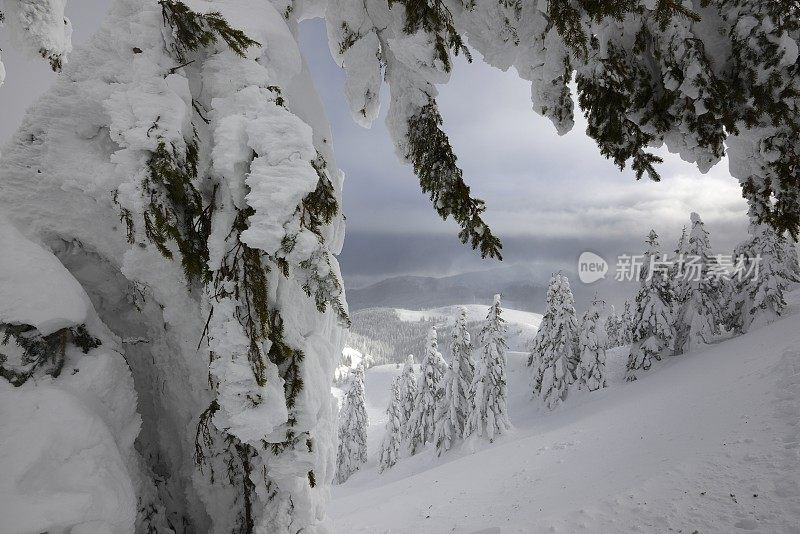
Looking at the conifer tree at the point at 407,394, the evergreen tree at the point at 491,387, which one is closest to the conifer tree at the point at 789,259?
the evergreen tree at the point at 491,387

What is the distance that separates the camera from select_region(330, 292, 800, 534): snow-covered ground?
20.6 feet

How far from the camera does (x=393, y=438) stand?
39156 mm

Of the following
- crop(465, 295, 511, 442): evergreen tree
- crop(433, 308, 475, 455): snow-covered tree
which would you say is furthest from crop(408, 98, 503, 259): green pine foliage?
crop(433, 308, 475, 455): snow-covered tree

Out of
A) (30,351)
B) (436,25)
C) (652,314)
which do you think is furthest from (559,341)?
(30,351)

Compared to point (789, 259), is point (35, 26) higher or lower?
higher

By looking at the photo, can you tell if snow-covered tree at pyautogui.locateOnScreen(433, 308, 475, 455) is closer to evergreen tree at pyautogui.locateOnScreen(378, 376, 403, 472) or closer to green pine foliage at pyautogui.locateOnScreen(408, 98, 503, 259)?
evergreen tree at pyautogui.locateOnScreen(378, 376, 403, 472)

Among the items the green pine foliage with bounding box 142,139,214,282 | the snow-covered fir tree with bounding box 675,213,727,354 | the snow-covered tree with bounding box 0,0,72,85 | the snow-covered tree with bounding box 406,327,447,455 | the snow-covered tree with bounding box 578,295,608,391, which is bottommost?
the snow-covered tree with bounding box 406,327,447,455

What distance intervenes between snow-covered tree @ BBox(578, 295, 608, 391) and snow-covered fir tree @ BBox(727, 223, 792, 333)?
9.35 metres

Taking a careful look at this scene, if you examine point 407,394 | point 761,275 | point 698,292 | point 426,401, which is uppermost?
point 761,275

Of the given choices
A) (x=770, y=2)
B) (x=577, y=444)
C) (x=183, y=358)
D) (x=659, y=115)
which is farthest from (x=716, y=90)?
(x=577, y=444)

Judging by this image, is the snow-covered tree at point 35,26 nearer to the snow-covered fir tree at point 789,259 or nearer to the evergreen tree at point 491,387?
the evergreen tree at point 491,387

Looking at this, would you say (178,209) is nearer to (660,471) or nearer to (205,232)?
(205,232)

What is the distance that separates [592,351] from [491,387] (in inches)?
414

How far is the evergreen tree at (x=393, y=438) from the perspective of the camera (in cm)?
3788
